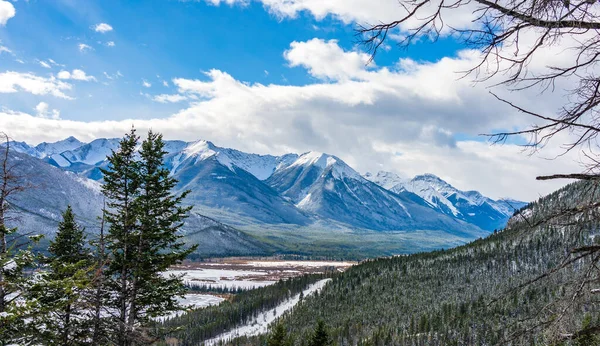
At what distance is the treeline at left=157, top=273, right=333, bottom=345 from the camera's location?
116m

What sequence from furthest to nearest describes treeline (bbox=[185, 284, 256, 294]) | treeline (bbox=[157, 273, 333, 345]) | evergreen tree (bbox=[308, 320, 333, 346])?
1. treeline (bbox=[185, 284, 256, 294])
2. treeline (bbox=[157, 273, 333, 345])
3. evergreen tree (bbox=[308, 320, 333, 346])

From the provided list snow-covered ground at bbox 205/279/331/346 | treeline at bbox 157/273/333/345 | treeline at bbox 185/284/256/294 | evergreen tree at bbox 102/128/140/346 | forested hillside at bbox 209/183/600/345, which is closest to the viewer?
evergreen tree at bbox 102/128/140/346

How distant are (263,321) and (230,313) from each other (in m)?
10.6

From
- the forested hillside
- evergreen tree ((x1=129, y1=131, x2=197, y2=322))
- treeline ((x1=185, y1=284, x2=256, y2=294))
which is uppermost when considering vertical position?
evergreen tree ((x1=129, y1=131, x2=197, y2=322))

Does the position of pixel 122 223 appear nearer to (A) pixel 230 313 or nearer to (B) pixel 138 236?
(B) pixel 138 236

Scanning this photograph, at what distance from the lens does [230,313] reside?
12538 cm

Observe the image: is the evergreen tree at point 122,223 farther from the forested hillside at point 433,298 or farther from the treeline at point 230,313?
the treeline at point 230,313

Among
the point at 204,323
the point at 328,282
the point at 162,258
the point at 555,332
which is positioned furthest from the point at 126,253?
the point at 328,282

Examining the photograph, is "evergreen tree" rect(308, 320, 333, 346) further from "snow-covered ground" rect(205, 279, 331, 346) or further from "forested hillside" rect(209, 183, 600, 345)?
"snow-covered ground" rect(205, 279, 331, 346)

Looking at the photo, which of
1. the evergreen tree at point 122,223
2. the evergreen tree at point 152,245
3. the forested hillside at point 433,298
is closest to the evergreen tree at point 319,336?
the evergreen tree at point 152,245

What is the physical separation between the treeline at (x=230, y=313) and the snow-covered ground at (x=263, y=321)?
1.52 metres

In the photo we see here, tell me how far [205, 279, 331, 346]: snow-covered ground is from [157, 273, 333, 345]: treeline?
1.52 metres

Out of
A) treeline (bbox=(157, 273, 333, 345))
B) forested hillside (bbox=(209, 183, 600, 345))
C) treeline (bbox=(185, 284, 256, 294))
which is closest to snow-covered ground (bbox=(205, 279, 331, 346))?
treeline (bbox=(157, 273, 333, 345))

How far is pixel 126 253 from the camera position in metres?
17.9
